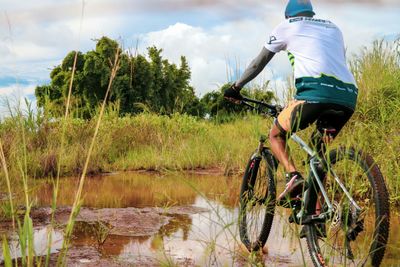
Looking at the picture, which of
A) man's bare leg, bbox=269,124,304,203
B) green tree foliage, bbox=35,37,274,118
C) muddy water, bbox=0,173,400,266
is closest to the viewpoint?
man's bare leg, bbox=269,124,304,203

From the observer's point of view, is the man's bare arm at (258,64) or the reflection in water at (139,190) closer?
the man's bare arm at (258,64)

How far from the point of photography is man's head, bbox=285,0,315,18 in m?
4.84

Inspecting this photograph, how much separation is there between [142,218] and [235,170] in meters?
4.89

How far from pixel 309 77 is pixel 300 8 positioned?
0.71 meters

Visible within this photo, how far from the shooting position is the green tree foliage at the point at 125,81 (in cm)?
3072

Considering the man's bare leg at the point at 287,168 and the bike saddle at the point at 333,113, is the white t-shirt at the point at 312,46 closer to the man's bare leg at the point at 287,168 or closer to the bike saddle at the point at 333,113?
Answer: the bike saddle at the point at 333,113

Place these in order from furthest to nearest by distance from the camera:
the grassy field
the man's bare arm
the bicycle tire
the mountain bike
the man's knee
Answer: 1. the grassy field
2. the bicycle tire
3. the man's bare arm
4. the man's knee
5. the mountain bike

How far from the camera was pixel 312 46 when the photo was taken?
4578mm

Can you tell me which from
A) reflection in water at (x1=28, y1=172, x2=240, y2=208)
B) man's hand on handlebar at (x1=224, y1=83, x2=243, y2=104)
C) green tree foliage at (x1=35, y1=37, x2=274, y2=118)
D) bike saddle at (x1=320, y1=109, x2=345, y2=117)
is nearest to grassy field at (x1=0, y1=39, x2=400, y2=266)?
reflection in water at (x1=28, y1=172, x2=240, y2=208)

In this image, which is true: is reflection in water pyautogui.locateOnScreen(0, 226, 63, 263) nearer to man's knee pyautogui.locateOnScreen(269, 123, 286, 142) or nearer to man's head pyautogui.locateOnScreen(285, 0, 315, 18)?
man's knee pyautogui.locateOnScreen(269, 123, 286, 142)

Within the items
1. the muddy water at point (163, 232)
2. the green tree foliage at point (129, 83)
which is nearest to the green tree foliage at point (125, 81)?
the green tree foliage at point (129, 83)

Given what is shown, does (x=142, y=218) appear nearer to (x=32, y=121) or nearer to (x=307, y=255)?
(x=307, y=255)

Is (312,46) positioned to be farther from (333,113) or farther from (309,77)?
(333,113)

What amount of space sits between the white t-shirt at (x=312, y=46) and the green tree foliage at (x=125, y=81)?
23270 mm
